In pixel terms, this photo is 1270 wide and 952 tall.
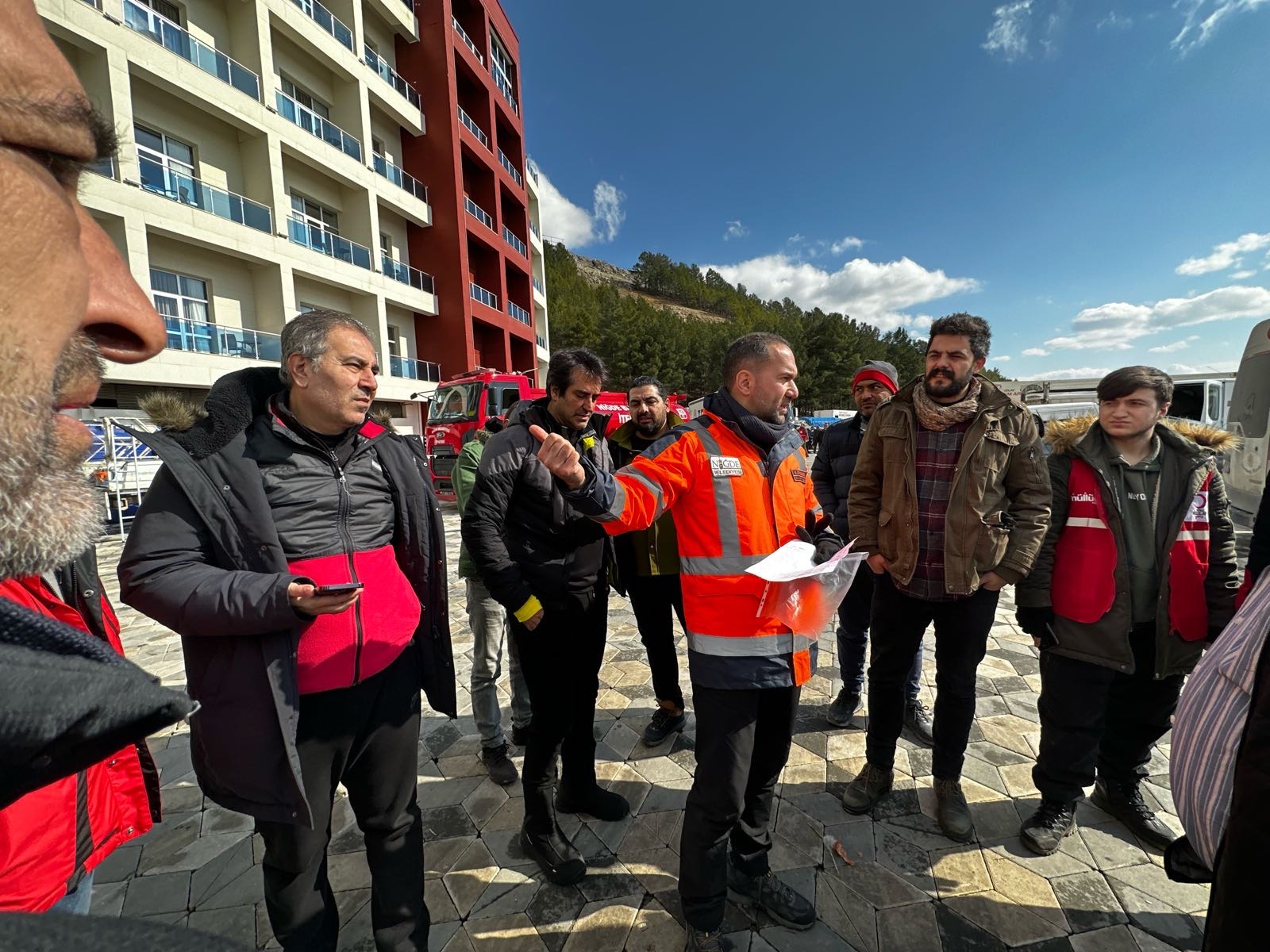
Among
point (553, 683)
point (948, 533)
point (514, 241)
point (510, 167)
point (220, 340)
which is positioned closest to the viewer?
point (553, 683)

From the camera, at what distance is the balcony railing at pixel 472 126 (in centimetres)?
2064

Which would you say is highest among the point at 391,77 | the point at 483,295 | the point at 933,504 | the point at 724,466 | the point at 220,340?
the point at 391,77

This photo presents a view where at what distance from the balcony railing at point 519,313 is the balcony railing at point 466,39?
9.95 m

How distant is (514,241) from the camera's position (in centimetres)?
2498

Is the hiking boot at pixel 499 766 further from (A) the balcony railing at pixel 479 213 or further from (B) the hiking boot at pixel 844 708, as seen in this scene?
(A) the balcony railing at pixel 479 213

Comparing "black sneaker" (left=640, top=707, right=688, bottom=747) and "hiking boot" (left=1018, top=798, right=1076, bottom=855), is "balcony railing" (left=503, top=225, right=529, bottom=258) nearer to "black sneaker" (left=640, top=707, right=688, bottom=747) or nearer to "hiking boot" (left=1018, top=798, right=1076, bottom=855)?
"black sneaker" (left=640, top=707, right=688, bottom=747)

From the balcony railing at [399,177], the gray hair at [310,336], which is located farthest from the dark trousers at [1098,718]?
the balcony railing at [399,177]

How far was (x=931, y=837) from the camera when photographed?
2457 millimetres

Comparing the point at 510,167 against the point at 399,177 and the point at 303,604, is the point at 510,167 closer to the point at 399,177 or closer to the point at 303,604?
the point at 399,177

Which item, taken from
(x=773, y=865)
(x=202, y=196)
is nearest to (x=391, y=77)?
(x=202, y=196)

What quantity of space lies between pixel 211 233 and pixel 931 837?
17.3 meters

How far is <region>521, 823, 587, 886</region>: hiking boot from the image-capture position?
7.30 ft

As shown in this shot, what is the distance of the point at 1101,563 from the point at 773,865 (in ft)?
6.91

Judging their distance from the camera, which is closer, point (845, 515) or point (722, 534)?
point (722, 534)
